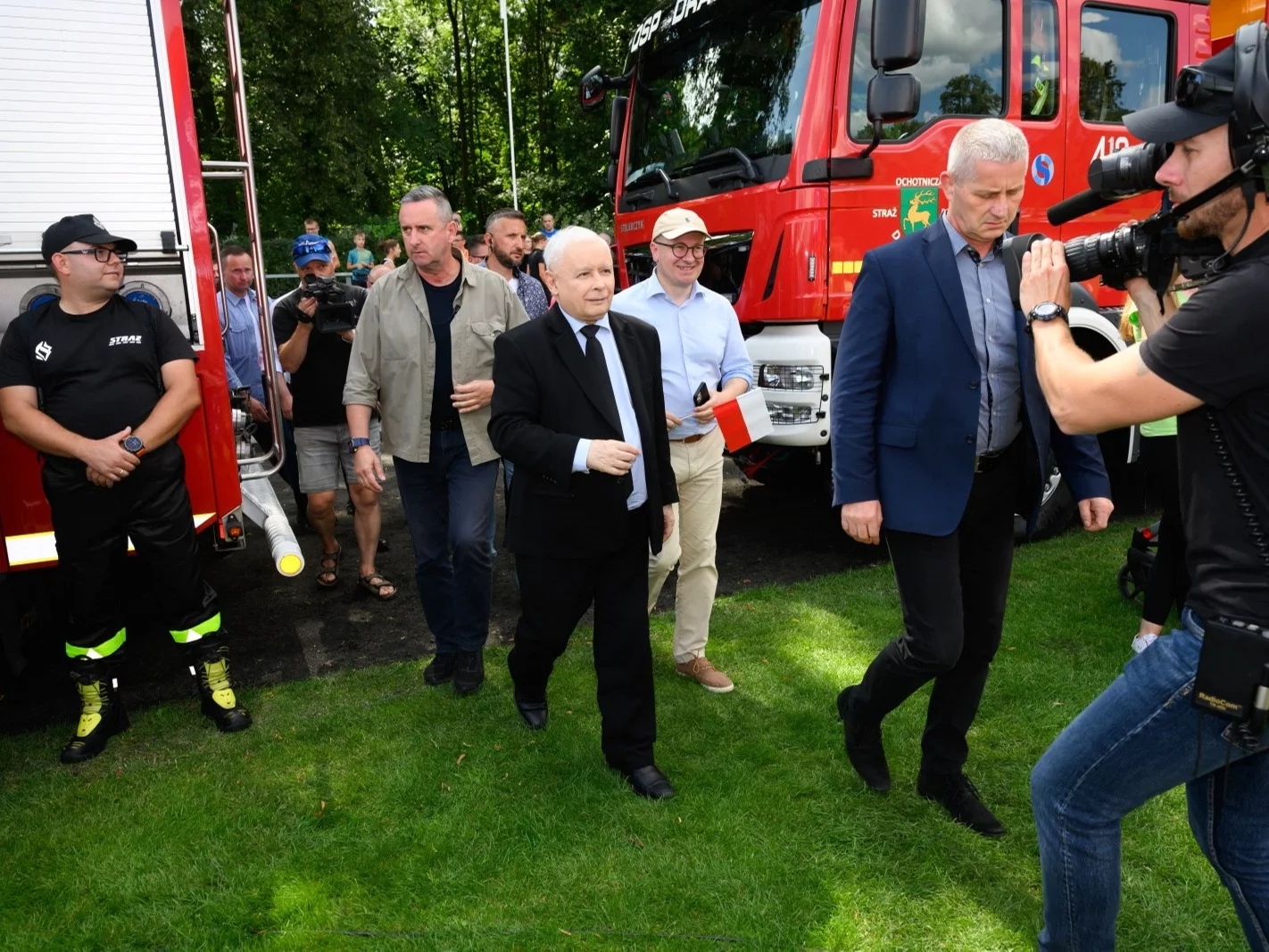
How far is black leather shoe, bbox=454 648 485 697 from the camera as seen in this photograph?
4.13 metres

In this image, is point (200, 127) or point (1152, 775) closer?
point (1152, 775)

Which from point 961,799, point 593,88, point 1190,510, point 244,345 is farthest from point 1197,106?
point 593,88

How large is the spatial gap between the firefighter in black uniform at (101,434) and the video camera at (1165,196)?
3139 mm

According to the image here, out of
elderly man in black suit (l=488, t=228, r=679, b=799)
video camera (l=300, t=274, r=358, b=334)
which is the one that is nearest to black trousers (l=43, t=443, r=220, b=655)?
video camera (l=300, t=274, r=358, b=334)

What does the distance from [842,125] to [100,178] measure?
350cm

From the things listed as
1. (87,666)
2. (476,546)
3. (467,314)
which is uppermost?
(467,314)

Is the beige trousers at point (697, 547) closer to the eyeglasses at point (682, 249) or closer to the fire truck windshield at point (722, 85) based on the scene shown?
the eyeglasses at point (682, 249)

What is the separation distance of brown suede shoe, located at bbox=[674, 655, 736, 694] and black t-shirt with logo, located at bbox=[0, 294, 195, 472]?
2374 mm

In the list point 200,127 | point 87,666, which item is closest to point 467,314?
point 87,666

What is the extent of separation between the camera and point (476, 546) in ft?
13.4

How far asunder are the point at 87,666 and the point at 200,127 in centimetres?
1758

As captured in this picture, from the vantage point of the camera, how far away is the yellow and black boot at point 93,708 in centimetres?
369

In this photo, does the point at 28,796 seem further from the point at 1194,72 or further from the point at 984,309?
the point at 1194,72

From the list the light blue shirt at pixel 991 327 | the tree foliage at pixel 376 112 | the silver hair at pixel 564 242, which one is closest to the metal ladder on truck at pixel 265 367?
the silver hair at pixel 564 242
